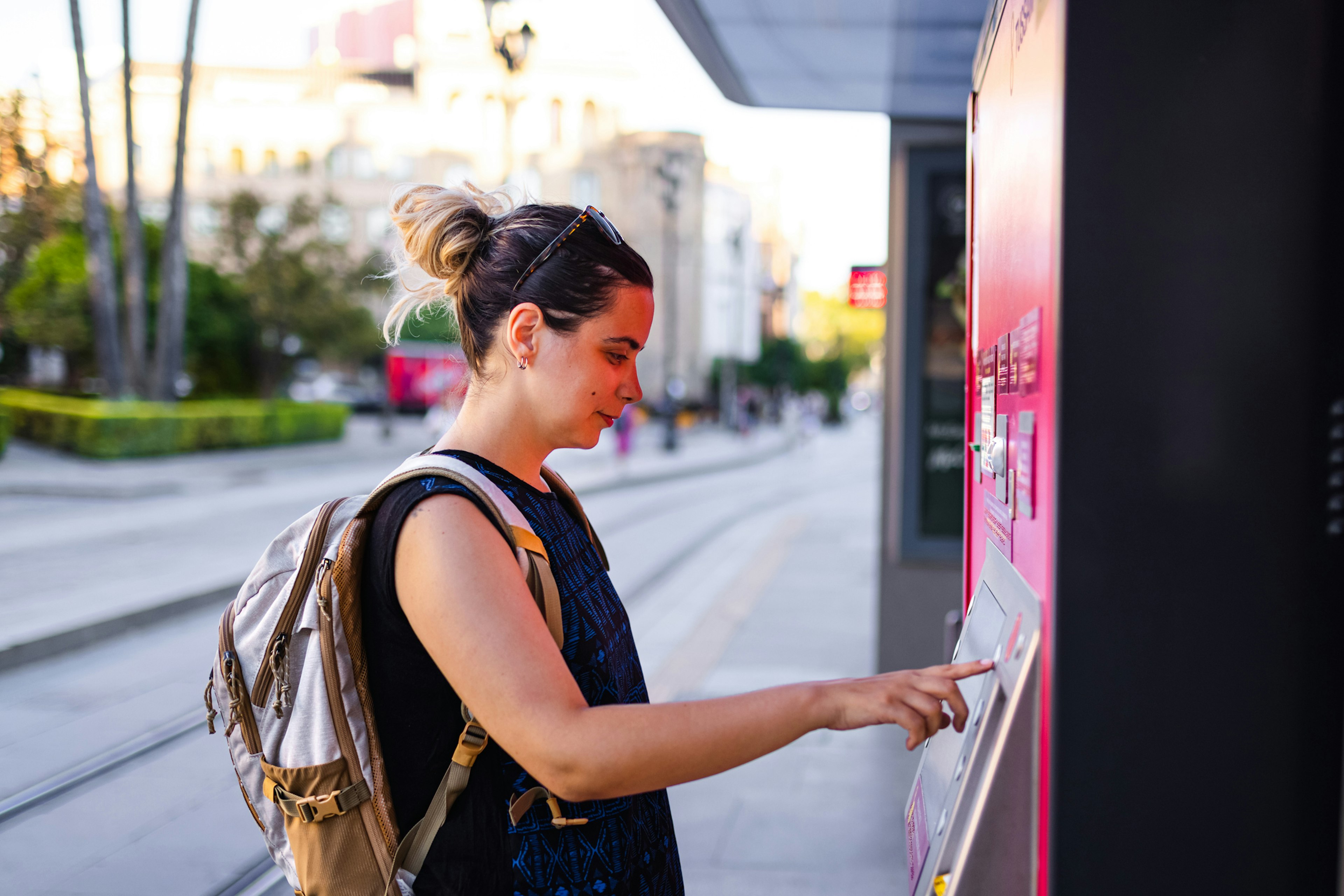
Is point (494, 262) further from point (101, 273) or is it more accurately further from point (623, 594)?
point (101, 273)

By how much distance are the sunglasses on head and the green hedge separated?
19.6m

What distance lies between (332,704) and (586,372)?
1.73ft

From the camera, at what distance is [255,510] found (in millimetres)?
13945

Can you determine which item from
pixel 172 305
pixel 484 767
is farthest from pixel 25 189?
pixel 484 767

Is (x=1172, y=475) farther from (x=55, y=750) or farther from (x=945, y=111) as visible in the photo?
(x=55, y=750)

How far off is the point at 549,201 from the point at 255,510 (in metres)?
13.4

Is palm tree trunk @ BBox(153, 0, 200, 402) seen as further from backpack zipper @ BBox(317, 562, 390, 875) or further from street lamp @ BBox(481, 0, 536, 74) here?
backpack zipper @ BBox(317, 562, 390, 875)

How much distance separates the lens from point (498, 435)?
149 cm

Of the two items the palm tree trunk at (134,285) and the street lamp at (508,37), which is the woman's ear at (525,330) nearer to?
the street lamp at (508,37)

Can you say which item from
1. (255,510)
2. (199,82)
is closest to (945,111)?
(255,510)

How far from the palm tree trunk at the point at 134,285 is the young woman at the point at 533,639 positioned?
2025 centimetres

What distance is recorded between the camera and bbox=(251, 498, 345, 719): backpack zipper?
1375mm

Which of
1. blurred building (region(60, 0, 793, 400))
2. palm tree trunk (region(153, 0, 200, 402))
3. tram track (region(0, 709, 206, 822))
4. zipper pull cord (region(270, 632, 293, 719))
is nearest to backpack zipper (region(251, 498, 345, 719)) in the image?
zipper pull cord (region(270, 632, 293, 719))

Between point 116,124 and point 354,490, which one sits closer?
point 354,490
